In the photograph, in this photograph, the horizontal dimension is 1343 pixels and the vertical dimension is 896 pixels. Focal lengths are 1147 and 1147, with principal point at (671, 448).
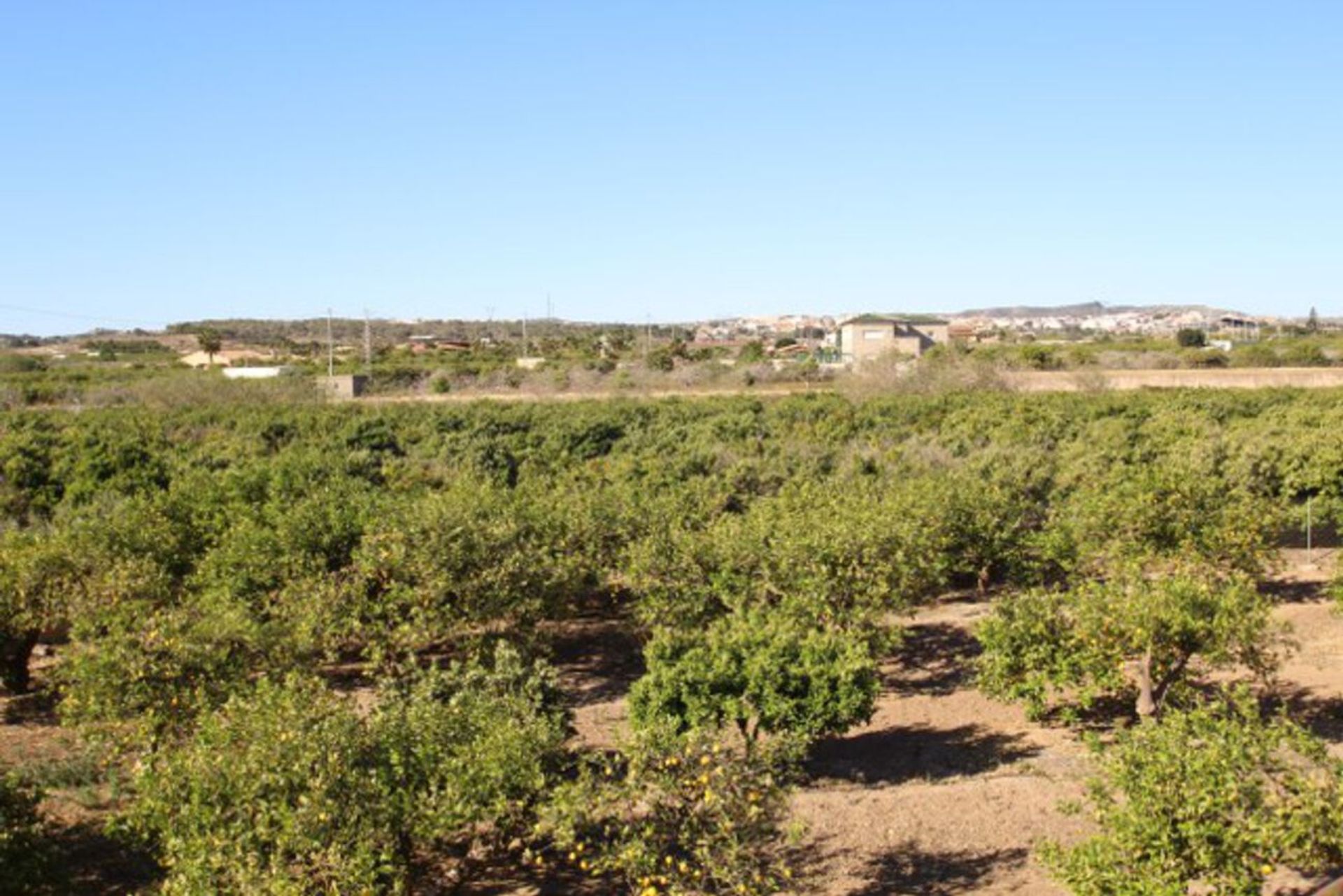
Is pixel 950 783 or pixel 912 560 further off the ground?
pixel 912 560

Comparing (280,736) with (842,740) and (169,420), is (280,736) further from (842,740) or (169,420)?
(169,420)

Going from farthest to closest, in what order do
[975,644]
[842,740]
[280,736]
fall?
1. [975,644]
2. [842,740]
3. [280,736]

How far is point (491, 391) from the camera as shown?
57438 mm

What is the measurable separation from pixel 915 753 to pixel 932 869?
3915mm

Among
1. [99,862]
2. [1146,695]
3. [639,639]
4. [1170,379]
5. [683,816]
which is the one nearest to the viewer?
[683,816]

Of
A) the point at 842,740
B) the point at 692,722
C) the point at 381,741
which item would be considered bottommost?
the point at 842,740

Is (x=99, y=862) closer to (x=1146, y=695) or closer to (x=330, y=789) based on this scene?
(x=330, y=789)

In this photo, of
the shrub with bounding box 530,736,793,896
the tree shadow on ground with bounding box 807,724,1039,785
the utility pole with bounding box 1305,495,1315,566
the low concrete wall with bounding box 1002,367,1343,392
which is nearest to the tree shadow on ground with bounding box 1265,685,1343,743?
the tree shadow on ground with bounding box 807,724,1039,785

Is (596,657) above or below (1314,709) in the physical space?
below

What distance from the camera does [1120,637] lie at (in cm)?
1378

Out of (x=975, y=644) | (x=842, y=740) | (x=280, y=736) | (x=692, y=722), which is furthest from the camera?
(x=975, y=644)

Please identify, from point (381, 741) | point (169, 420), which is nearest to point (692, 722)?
point (381, 741)

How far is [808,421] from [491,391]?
69.1 feet

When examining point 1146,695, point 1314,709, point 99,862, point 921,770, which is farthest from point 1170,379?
point 99,862
